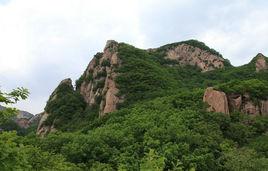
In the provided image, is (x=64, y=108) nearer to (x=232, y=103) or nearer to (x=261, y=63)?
(x=232, y=103)

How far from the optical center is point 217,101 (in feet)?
248

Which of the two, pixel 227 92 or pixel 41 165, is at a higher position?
pixel 227 92

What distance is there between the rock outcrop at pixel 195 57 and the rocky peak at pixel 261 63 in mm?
15920

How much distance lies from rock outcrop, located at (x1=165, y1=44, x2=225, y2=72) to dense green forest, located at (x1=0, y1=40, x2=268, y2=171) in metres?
30.5

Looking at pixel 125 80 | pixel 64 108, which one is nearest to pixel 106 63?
pixel 125 80

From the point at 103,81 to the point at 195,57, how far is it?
139 ft

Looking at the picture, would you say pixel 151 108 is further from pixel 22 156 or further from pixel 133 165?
pixel 22 156

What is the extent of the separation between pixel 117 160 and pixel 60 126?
36709 mm

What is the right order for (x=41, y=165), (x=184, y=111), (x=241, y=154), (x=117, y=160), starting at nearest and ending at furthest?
(x=41, y=165)
(x=241, y=154)
(x=117, y=160)
(x=184, y=111)

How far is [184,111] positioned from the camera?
76.4m

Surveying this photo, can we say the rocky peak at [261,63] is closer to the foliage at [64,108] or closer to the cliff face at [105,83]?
the cliff face at [105,83]

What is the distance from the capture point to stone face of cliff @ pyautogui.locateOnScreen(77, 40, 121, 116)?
3632 inches

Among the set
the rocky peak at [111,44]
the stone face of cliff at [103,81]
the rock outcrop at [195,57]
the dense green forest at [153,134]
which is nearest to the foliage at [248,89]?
the dense green forest at [153,134]

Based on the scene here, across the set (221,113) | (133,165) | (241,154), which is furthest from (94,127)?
(241,154)
